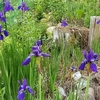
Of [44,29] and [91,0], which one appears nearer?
[44,29]

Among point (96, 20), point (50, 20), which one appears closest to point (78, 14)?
point (50, 20)

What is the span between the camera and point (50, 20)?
663 centimetres

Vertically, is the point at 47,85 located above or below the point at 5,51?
below

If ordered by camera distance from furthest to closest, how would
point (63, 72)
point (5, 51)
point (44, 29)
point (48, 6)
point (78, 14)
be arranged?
point (48, 6) → point (78, 14) → point (44, 29) → point (63, 72) → point (5, 51)

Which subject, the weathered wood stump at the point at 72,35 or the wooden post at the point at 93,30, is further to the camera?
the wooden post at the point at 93,30

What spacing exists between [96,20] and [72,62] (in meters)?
1.28

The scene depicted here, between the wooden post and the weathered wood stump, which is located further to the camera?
the wooden post

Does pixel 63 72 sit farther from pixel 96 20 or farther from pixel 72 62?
pixel 96 20

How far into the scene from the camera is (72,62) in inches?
163

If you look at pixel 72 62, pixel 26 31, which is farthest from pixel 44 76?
pixel 26 31

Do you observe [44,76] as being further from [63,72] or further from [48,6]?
[48,6]

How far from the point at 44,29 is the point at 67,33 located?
76cm

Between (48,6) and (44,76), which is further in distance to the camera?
(48,6)

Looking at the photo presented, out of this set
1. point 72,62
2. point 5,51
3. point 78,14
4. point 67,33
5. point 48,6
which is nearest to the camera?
point 5,51
